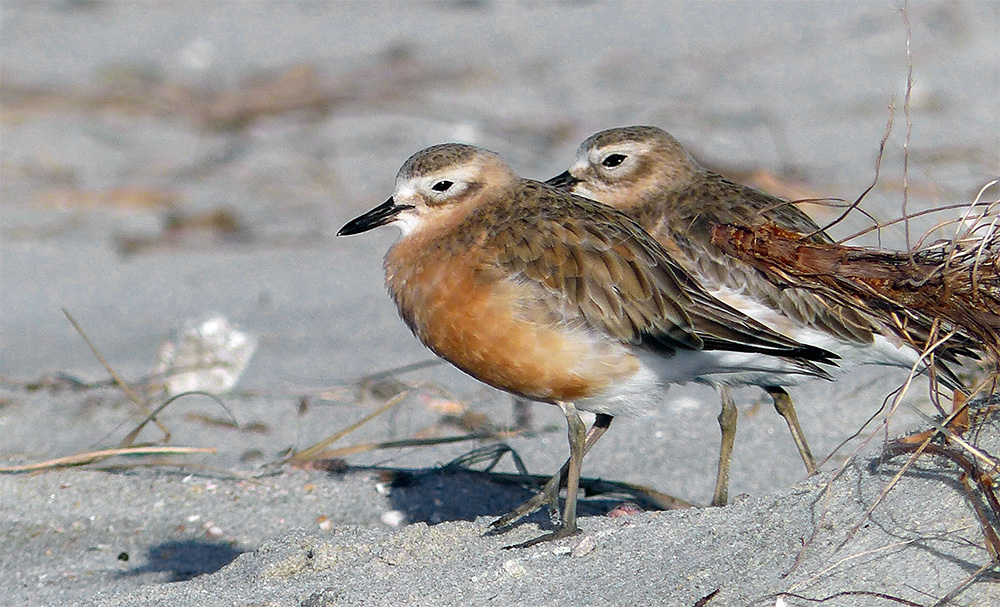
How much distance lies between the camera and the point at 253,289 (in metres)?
7.80

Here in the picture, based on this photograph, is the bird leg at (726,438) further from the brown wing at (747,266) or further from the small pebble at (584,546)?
the small pebble at (584,546)

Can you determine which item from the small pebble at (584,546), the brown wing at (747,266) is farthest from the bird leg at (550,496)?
the brown wing at (747,266)

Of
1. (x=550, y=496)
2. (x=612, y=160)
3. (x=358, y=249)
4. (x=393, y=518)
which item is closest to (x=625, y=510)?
(x=550, y=496)

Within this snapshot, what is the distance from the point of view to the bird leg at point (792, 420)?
4488 millimetres

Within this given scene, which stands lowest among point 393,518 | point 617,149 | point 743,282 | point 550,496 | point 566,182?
point 393,518

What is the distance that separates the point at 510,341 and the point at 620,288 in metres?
0.38

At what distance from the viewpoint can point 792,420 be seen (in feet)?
15.2

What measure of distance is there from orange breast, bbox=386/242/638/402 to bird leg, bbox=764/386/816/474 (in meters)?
0.96

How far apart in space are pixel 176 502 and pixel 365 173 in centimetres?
559

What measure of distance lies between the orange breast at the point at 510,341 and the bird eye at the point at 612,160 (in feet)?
4.23

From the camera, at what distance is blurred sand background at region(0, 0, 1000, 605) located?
332cm

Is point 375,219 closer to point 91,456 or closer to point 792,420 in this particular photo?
point 91,456

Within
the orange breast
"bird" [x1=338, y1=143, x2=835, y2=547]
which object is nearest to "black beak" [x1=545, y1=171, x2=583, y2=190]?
"bird" [x1=338, y1=143, x2=835, y2=547]

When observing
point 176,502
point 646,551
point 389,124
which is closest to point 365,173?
point 389,124
